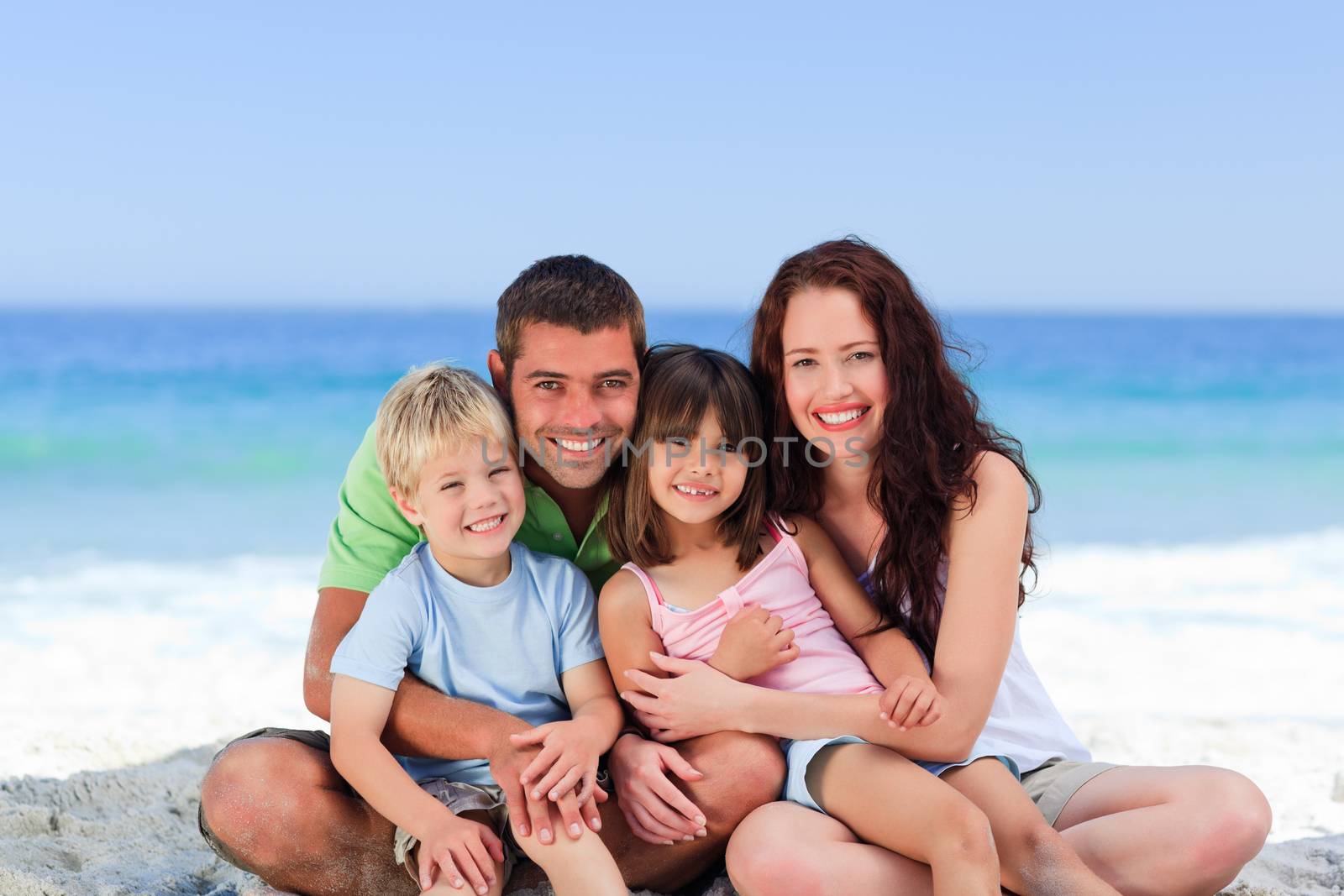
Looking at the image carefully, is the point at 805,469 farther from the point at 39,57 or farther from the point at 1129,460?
the point at 39,57

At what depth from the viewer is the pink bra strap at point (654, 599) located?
249cm

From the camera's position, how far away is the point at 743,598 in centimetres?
252

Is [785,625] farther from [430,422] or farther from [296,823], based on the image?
[296,823]

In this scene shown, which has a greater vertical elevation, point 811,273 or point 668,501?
point 811,273

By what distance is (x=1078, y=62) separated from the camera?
71.8 feet

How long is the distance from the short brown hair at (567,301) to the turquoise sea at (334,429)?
1.13ft

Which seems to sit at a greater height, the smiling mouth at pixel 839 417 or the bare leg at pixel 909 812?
the smiling mouth at pixel 839 417

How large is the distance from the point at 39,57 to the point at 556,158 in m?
9.85

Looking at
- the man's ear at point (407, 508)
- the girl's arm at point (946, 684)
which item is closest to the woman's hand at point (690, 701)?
the girl's arm at point (946, 684)

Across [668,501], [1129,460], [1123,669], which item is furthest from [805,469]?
[1129,460]

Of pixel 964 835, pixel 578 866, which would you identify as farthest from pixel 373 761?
pixel 964 835

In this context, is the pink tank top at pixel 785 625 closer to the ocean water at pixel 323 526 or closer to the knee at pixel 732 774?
the knee at pixel 732 774

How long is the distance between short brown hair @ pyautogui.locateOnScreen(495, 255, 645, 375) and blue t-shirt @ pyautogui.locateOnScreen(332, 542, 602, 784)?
589 mm

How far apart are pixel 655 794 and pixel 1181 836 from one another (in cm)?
106
